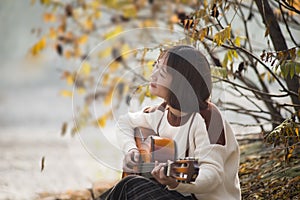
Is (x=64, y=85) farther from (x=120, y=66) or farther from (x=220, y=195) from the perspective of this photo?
(x=220, y=195)

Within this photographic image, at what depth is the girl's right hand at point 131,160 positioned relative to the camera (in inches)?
52.7

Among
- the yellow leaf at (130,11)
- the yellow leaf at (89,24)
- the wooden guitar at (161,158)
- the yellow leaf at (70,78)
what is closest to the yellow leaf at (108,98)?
the wooden guitar at (161,158)

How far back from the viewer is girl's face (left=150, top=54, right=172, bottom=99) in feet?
4.45

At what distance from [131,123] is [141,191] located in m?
0.18

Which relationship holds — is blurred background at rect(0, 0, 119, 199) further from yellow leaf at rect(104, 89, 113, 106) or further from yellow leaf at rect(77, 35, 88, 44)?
yellow leaf at rect(104, 89, 113, 106)

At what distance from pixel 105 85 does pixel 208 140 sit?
0.34m

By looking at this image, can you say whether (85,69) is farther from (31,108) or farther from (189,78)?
(31,108)

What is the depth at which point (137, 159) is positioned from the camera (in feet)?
4.39

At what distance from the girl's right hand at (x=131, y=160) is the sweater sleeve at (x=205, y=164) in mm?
129

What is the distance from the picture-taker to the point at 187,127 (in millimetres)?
1338

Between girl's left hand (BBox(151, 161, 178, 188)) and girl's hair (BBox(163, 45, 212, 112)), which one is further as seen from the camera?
girl's hair (BBox(163, 45, 212, 112))

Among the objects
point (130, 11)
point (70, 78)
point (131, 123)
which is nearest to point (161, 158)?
point (131, 123)

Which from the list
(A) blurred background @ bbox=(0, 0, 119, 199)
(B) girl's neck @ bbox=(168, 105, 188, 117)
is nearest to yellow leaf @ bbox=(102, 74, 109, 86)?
(B) girl's neck @ bbox=(168, 105, 188, 117)

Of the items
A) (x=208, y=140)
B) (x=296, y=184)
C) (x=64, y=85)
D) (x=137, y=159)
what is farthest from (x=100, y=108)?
(x=64, y=85)
